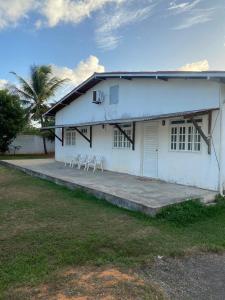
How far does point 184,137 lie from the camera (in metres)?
9.38

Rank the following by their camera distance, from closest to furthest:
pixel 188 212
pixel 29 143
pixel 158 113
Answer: pixel 188 212
pixel 158 113
pixel 29 143

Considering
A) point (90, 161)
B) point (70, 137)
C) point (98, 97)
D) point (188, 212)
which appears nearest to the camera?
point (188, 212)

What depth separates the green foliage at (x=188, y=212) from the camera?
6215mm

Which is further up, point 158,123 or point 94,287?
point 158,123

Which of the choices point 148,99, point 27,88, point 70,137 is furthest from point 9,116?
point 148,99

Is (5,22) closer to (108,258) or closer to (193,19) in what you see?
(193,19)

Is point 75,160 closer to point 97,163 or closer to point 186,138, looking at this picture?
point 97,163

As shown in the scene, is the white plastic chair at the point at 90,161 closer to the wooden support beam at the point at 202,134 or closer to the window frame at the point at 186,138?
the window frame at the point at 186,138

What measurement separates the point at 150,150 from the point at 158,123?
40.8 inches

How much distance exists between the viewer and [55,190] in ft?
30.6

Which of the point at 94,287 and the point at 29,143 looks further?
the point at 29,143

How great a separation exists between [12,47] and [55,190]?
8689 millimetres

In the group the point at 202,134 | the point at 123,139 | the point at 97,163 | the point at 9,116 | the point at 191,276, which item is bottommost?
the point at 191,276

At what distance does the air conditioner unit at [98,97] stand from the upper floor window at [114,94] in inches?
22.1
